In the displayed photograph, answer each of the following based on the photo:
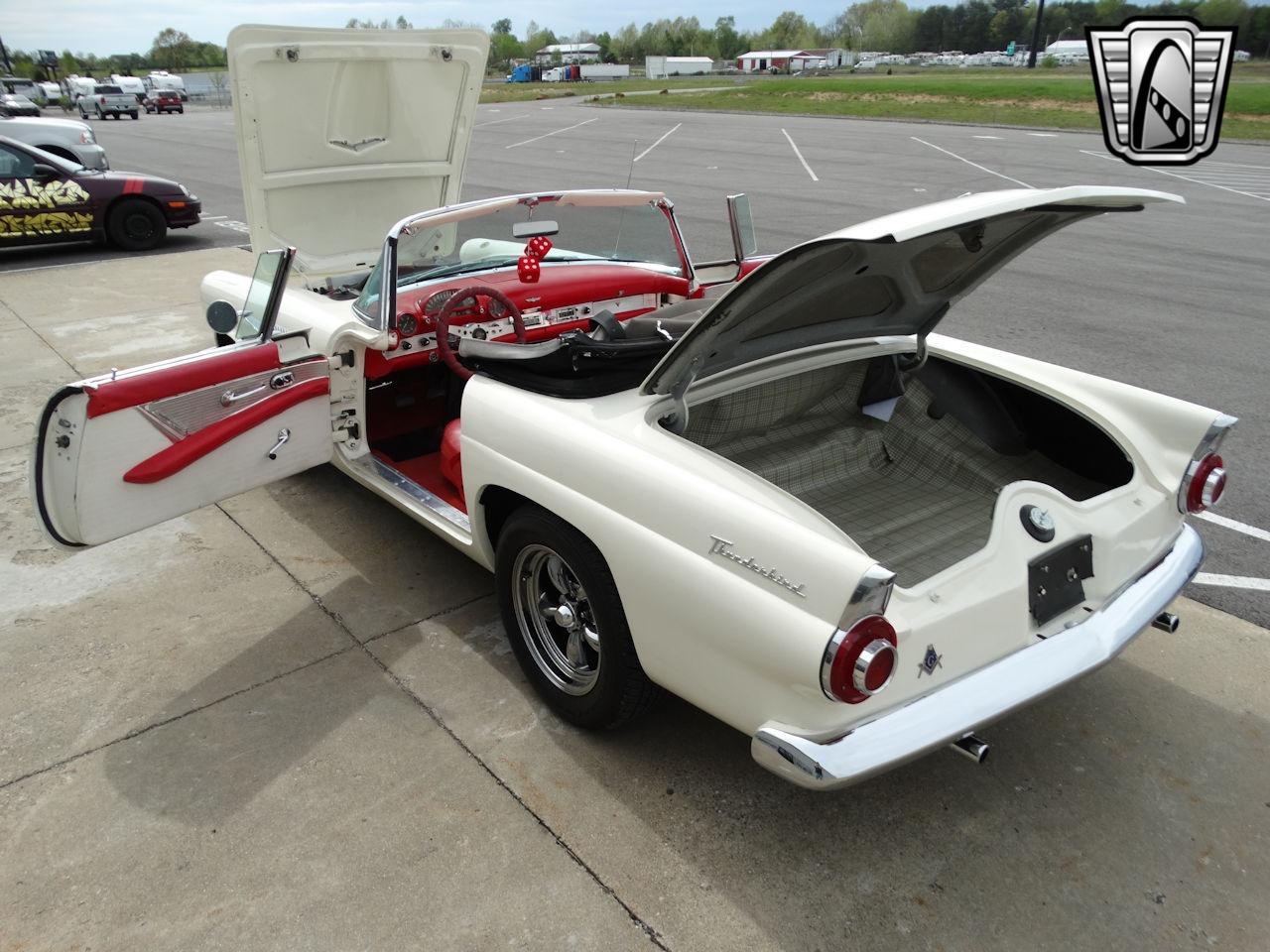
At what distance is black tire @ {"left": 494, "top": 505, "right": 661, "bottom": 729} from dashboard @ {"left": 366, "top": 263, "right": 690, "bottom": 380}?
1091 mm

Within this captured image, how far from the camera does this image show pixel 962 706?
238 centimetres

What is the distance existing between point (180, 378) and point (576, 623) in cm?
158

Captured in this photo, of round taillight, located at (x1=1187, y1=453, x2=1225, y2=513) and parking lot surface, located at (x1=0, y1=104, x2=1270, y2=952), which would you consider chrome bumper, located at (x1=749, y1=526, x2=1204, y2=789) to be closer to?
round taillight, located at (x1=1187, y1=453, x2=1225, y2=513)

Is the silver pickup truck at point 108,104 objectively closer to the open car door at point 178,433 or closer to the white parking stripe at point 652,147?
the white parking stripe at point 652,147

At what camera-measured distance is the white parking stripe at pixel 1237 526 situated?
14.6ft

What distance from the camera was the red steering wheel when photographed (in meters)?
3.67

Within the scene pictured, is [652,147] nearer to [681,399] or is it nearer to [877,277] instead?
[877,277]

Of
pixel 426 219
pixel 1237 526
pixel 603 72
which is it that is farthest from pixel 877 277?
pixel 603 72

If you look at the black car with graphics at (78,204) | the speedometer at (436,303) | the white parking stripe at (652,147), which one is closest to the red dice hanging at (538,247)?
the speedometer at (436,303)

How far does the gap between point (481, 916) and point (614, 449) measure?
1.32 m

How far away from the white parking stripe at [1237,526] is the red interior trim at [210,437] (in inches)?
160

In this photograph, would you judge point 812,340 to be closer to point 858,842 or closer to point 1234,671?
point 858,842

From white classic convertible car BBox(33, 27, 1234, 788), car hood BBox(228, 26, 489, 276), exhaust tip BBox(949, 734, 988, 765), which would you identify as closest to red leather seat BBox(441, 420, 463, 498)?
white classic convertible car BBox(33, 27, 1234, 788)

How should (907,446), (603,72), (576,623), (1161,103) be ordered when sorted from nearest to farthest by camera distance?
(576,623) → (907,446) → (1161,103) → (603,72)
